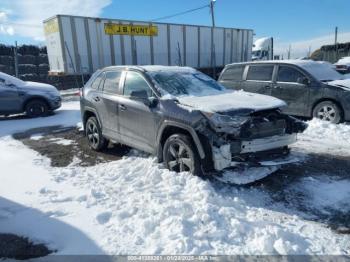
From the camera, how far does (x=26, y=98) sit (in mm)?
10969

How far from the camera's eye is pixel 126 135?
5754mm

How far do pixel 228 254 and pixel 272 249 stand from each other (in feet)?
1.44

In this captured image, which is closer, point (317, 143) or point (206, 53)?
point (317, 143)

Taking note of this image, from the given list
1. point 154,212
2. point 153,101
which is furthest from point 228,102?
point 154,212

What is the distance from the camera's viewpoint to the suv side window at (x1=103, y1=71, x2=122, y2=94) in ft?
19.8

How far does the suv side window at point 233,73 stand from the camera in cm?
968

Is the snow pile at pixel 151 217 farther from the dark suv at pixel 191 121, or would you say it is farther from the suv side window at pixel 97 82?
the suv side window at pixel 97 82

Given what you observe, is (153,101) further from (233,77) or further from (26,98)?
(26,98)

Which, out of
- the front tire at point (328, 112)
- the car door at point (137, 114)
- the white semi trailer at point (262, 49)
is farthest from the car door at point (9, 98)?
the white semi trailer at point (262, 49)

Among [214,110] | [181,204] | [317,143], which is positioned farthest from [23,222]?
[317,143]

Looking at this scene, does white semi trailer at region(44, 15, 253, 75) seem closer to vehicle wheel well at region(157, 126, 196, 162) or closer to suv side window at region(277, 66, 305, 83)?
suv side window at region(277, 66, 305, 83)

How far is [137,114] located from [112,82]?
1.18 meters

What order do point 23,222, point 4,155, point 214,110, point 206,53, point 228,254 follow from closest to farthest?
point 228,254
point 23,222
point 214,110
point 4,155
point 206,53

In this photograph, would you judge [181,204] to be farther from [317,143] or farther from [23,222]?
[317,143]
